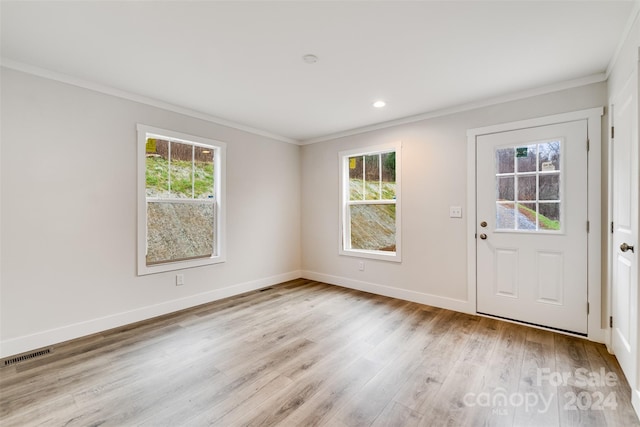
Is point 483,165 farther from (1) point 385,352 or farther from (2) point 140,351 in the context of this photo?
(2) point 140,351

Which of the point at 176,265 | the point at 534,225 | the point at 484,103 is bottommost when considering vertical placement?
the point at 176,265

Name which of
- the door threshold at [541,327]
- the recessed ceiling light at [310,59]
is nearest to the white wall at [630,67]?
the door threshold at [541,327]

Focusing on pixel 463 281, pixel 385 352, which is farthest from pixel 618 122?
pixel 385 352

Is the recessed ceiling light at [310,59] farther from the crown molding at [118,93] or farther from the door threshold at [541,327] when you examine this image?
the door threshold at [541,327]

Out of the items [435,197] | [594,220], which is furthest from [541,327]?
[435,197]

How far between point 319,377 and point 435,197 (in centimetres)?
249

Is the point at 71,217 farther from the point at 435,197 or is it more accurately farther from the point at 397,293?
the point at 435,197

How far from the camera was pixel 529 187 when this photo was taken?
2.91m

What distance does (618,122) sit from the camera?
7.36 ft

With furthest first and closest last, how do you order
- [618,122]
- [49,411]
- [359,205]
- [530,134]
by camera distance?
1. [359,205]
2. [530,134]
3. [618,122]
4. [49,411]

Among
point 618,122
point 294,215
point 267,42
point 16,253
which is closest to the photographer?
point 267,42

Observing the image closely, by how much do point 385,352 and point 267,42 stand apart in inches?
103

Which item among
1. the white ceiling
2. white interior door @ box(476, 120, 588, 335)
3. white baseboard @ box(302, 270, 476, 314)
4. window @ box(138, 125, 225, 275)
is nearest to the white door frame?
white interior door @ box(476, 120, 588, 335)

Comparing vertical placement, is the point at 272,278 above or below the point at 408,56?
below
